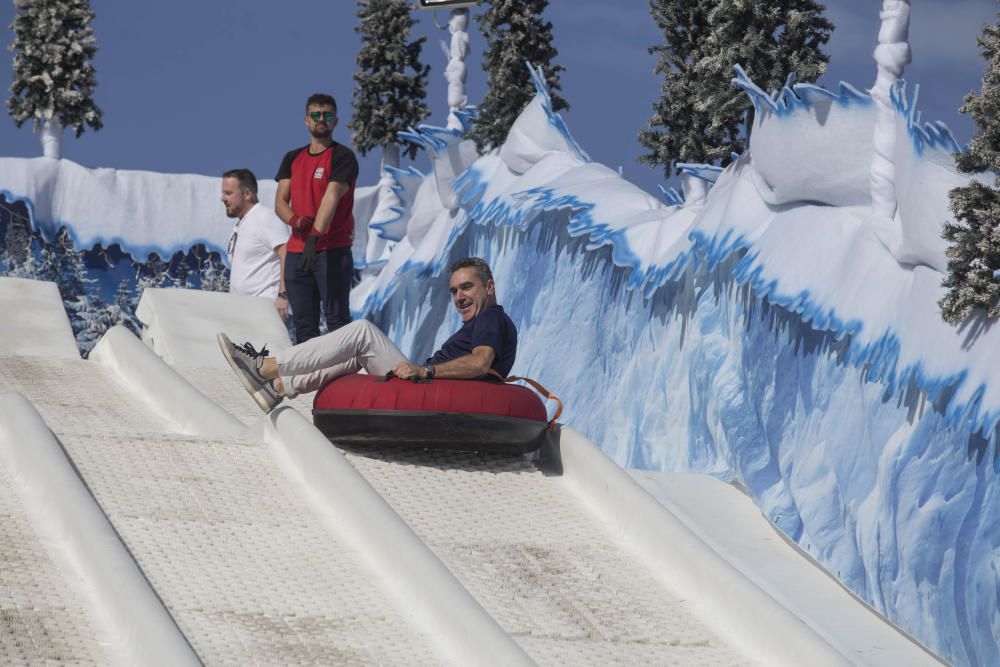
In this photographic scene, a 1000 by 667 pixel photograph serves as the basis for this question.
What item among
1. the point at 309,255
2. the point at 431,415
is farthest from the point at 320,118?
the point at 431,415

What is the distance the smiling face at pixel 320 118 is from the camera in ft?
24.8

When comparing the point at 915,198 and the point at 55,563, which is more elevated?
the point at 915,198

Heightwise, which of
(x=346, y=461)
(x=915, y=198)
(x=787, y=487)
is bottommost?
(x=787, y=487)

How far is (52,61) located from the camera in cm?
2009

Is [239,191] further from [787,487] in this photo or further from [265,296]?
[787,487]

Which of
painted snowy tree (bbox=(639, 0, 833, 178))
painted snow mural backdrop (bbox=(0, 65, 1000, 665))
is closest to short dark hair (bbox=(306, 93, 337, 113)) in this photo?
painted snow mural backdrop (bbox=(0, 65, 1000, 665))

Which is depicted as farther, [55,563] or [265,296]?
[265,296]

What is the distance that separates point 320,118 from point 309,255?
694mm

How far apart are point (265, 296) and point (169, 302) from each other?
22.1 inches

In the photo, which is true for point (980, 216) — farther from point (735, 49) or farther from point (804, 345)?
point (735, 49)

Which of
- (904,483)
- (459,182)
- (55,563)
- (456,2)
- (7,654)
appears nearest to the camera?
(7,654)

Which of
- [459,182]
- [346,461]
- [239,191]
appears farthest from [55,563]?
[459,182]

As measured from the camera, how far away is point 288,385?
5.96 m

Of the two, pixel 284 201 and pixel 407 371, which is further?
pixel 284 201
